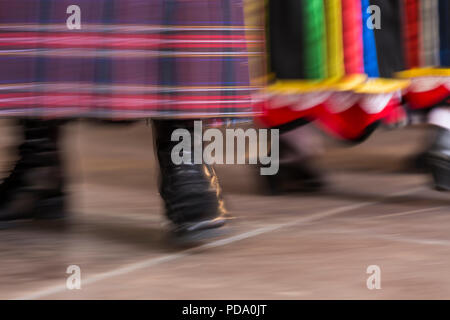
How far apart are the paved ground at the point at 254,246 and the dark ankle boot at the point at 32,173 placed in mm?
39

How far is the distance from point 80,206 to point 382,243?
533mm

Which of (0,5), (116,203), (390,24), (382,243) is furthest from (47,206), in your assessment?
(390,24)

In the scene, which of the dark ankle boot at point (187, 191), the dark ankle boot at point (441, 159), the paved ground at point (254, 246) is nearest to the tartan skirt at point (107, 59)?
the dark ankle boot at point (187, 191)

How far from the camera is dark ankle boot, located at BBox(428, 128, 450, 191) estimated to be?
1419 millimetres

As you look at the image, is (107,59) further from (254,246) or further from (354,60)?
(354,60)

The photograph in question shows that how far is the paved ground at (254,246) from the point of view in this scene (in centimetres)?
99

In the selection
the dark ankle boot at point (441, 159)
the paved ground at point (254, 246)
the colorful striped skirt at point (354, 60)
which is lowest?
the paved ground at point (254, 246)

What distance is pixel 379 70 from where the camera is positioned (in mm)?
1398

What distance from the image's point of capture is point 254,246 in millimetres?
1180

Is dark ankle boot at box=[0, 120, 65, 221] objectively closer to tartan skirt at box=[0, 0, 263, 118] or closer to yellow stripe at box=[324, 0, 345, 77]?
tartan skirt at box=[0, 0, 263, 118]

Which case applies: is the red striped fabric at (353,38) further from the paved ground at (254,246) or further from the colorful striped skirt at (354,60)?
the paved ground at (254,246)

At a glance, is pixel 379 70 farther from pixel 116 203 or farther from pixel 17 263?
pixel 17 263

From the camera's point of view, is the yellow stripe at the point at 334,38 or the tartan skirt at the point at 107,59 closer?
the tartan skirt at the point at 107,59

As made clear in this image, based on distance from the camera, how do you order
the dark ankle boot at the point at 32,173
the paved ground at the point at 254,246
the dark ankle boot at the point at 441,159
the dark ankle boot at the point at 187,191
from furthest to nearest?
the dark ankle boot at the point at 441,159 < the dark ankle boot at the point at 32,173 < the dark ankle boot at the point at 187,191 < the paved ground at the point at 254,246
